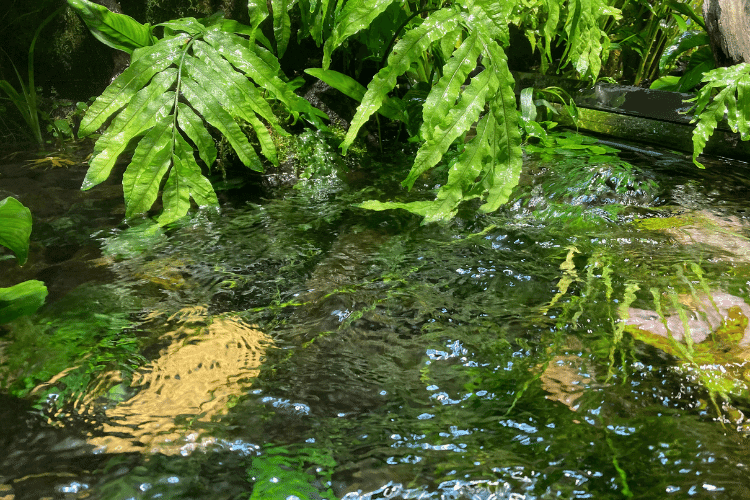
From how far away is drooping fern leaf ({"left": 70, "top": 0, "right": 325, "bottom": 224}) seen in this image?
6.95 ft

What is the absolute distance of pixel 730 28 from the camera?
2.99m

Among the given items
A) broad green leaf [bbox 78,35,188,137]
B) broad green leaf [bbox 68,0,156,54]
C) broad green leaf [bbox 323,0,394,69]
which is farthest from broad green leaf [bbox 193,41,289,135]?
broad green leaf [bbox 68,0,156,54]

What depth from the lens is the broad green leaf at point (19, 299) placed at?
128cm

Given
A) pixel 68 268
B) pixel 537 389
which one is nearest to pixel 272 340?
pixel 537 389

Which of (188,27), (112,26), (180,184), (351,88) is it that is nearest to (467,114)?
(351,88)

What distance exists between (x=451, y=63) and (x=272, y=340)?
136 cm

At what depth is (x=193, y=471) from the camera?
105 cm

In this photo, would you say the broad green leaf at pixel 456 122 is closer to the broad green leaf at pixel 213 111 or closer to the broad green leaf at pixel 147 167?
the broad green leaf at pixel 213 111

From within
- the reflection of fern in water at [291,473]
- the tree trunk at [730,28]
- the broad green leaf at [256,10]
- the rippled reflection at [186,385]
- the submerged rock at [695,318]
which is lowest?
the reflection of fern in water at [291,473]

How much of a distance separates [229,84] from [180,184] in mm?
521

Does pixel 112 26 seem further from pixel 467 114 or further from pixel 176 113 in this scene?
pixel 467 114

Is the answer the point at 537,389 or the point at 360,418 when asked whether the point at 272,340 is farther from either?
the point at 537,389

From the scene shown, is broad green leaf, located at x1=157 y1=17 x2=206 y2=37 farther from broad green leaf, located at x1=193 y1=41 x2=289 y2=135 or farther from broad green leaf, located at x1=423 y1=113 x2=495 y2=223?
broad green leaf, located at x1=423 y1=113 x2=495 y2=223

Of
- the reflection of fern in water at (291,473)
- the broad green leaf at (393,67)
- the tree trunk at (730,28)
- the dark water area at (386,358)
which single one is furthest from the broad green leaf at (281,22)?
the tree trunk at (730,28)
